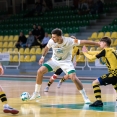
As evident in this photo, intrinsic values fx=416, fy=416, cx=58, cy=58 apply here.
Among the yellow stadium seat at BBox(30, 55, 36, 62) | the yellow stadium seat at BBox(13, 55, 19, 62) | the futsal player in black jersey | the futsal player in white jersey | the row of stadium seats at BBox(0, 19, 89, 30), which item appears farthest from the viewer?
the row of stadium seats at BBox(0, 19, 89, 30)

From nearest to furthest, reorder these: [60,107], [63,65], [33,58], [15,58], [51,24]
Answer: [60,107] < [63,65] < [15,58] < [33,58] < [51,24]

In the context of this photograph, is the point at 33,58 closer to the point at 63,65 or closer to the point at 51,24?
the point at 51,24

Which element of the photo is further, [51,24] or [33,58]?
[51,24]

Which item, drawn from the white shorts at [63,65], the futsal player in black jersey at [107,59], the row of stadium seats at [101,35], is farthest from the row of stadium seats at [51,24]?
the futsal player in black jersey at [107,59]

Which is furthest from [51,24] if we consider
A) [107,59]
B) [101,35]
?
[107,59]

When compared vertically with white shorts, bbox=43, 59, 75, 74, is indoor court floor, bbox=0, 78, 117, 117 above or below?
below

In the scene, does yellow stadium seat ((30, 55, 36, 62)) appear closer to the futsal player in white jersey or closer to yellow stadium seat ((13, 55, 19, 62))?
yellow stadium seat ((13, 55, 19, 62))

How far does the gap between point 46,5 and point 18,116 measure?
2425 cm

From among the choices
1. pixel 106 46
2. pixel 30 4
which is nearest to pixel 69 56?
pixel 106 46

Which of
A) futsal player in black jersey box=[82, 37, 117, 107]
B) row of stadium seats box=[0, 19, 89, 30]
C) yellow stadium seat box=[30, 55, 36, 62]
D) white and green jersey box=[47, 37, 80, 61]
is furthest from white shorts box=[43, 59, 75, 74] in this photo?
row of stadium seats box=[0, 19, 89, 30]

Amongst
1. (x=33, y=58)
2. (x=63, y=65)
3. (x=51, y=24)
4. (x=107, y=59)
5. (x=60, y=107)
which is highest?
(x=51, y=24)

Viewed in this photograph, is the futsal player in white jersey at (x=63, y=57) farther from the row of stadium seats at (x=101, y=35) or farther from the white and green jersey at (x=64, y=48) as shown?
the row of stadium seats at (x=101, y=35)

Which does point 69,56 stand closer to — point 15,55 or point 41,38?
point 15,55

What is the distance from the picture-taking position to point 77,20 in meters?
27.7
